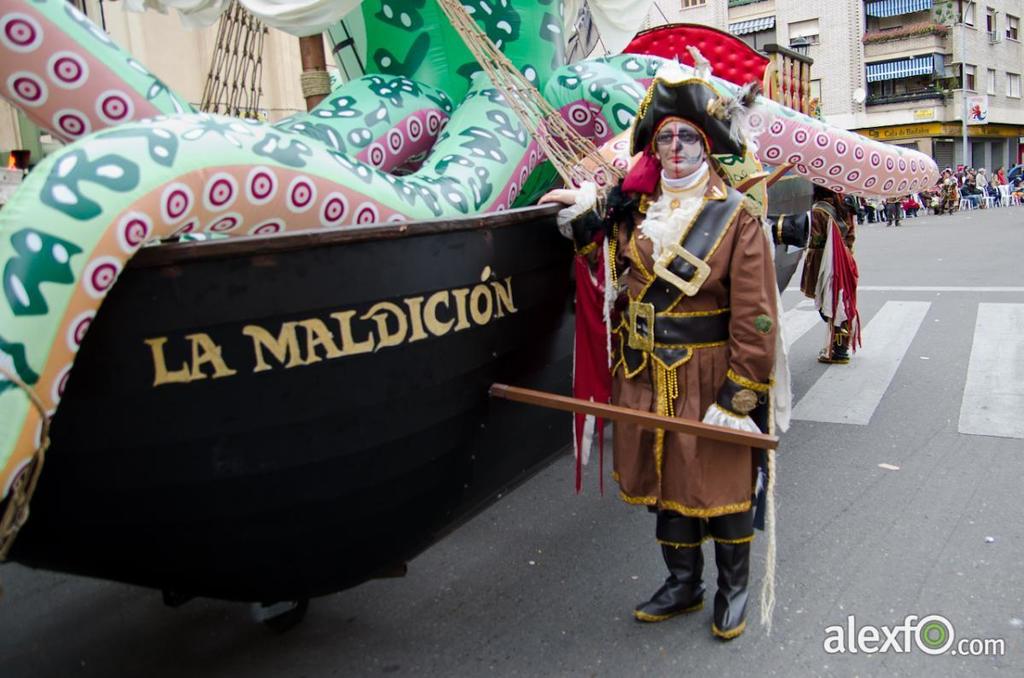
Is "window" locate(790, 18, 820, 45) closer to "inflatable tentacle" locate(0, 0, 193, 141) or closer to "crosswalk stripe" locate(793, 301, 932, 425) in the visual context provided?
"crosswalk stripe" locate(793, 301, 932, 425)

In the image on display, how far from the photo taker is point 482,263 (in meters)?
2.51

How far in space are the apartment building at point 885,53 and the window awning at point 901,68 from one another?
4 centimetres

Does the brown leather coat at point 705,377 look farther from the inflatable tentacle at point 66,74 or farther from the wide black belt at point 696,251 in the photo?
the inflatable tentacle at point 66,74

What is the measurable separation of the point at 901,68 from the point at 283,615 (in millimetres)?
38437

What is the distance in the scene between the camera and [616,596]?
323 cm

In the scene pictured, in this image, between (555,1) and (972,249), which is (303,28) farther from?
(972,249)

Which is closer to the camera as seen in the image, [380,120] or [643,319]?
[643,319]

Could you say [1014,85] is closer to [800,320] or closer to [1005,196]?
[1005,196]

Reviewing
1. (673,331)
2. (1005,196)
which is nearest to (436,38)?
(673,331)

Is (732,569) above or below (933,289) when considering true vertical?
below

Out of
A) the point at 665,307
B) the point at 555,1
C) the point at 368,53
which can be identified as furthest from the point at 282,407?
the point at 555,1

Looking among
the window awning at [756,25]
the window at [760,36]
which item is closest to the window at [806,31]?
the window at [760,36]

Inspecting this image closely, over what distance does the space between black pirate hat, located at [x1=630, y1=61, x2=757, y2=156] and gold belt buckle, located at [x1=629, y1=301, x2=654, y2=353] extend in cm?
57

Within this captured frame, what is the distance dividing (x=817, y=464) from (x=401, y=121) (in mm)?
2860
